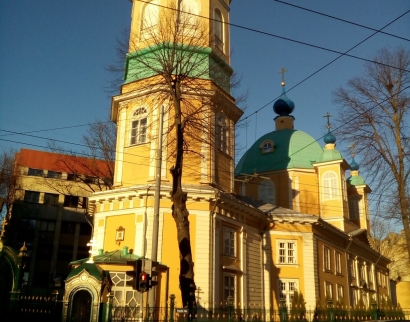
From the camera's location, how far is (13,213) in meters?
45.5

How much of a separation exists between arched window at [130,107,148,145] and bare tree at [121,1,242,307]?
77 centimetres

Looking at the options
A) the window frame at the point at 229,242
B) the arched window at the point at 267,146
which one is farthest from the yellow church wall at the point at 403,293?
the window frame at the point at 229,242

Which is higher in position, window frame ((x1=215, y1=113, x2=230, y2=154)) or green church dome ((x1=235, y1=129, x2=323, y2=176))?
green church dome ((x1=235, y1=129, x2=323, y2=176))

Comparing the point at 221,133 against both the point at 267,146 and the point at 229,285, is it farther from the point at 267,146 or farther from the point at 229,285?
the point at 267,146

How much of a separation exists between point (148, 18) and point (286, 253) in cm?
1520

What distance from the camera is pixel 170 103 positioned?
69.4 feet

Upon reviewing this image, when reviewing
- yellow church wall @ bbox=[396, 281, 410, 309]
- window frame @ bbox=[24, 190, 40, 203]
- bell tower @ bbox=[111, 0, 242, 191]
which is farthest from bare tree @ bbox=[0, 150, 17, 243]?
yellow church wall @ bbox=[396, 281, 410, 309]

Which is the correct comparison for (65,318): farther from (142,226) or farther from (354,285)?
(354,285)

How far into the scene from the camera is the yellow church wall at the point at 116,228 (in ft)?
68.0

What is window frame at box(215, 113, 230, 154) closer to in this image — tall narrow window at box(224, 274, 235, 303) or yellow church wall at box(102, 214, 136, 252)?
yellow church wall at box(102, 214, 136, 252)

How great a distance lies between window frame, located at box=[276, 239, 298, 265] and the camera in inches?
1018

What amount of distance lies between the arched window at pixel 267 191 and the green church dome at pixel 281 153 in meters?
1.01

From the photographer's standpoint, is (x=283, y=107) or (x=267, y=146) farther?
(x=283, y=107)

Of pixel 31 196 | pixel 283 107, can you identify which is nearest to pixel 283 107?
pixel 283 107
